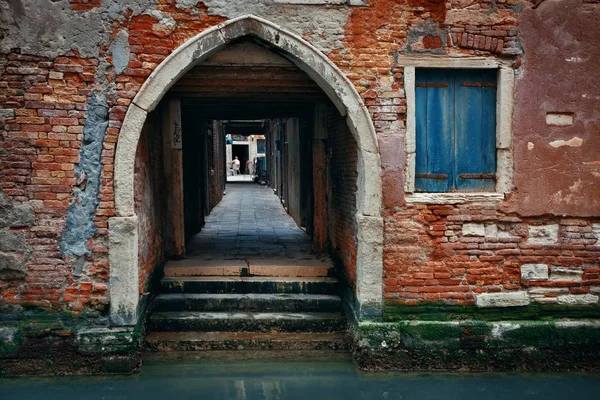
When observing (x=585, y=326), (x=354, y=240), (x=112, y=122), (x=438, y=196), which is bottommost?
(x=585, y=326)

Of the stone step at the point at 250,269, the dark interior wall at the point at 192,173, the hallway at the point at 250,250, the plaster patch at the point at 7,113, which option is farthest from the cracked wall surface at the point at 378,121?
the dark interior wall at the point at 192,173

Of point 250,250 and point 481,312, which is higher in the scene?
point 250,250

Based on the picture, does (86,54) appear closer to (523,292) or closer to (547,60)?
(547,60)

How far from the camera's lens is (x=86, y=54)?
4.59 m

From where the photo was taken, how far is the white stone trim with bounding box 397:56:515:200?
483 cm

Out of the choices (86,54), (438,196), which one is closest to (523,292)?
(438,196)

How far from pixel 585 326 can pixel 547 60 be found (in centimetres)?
249

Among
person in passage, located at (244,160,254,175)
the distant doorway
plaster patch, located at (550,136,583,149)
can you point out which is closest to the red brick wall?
plaster patch, located at (550,136,583,149)

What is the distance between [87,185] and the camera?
15.3ft

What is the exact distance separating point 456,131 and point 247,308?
110 inches

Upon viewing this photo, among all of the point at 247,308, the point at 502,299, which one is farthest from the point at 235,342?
the point at 502,299

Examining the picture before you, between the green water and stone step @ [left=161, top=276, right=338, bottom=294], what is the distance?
104 cm

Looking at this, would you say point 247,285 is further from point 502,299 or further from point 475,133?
point 475,133

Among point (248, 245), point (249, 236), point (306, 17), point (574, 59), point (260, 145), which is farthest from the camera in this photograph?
point (260, 145)
